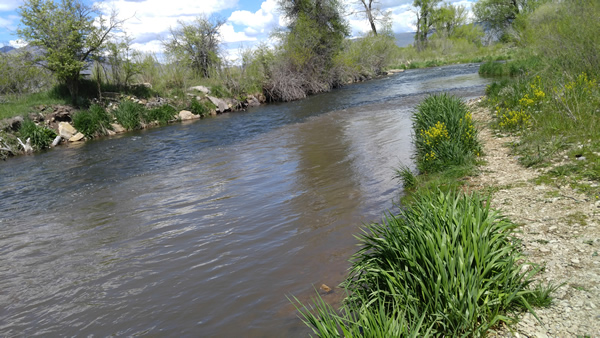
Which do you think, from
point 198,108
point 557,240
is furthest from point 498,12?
point 557,240

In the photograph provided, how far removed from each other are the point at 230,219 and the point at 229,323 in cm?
317

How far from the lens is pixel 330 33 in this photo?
35.2 meters

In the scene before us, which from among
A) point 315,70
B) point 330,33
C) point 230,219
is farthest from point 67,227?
point 330,33

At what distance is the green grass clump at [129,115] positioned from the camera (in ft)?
69.5

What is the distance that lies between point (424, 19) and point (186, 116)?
2341 inches

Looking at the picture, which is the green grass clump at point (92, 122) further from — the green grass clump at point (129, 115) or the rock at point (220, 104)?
the rock at point (220, 104)

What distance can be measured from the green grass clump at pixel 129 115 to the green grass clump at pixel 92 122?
2.10 feet

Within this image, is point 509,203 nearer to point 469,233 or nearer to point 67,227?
point 469,233

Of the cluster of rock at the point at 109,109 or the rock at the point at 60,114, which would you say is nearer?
the cluster of rock at the point at 109,109

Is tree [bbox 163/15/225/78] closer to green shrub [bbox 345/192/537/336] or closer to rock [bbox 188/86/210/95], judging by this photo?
rock [bbox 188/86/210/95]

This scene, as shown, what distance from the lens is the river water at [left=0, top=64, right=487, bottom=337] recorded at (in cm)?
470

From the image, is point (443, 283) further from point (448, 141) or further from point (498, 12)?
point (498, 12)

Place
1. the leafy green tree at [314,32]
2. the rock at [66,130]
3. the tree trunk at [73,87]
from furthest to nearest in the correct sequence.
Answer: the leafy green tree at [314,32]
the tree trunk at [73,87]
the rock at [66,130]

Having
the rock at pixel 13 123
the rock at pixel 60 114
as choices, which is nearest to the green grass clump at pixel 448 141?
the rock at pixel 13 123
